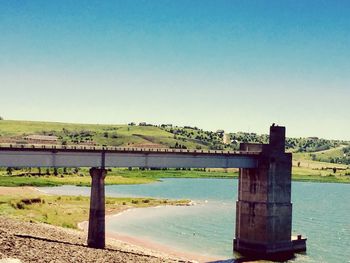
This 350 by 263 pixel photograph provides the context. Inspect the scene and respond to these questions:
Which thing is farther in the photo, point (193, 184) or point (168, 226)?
point (193, 184)

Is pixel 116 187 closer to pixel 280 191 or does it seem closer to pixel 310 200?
pixel 310 200

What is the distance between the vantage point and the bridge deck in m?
51.6

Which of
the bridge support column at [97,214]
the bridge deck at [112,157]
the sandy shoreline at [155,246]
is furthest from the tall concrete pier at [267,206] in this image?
the bridge support column at [97,214]

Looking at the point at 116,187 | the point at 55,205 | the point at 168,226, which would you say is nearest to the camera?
the point at 168,226

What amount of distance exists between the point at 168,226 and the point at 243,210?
17601mm

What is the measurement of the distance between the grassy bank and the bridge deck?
57.9 feet

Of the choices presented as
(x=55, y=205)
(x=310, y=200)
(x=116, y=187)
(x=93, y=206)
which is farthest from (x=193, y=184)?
(x=93, y=206)

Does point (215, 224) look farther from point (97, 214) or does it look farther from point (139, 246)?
point (97, 214)

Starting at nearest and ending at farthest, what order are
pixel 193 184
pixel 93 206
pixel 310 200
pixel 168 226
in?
pixel 93 206 < pixel 168 226 < pixel 310 200 < pixel 193 184

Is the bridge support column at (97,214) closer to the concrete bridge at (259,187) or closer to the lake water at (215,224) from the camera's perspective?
the concrete bridge at (259,187)

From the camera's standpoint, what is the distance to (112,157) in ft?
188

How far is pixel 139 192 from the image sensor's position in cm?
13538

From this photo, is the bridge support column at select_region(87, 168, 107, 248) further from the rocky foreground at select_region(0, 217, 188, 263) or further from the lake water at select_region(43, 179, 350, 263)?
the lake water at select_region(43, 179, 350, 263)

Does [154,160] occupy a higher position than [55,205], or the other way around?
[154,160]
